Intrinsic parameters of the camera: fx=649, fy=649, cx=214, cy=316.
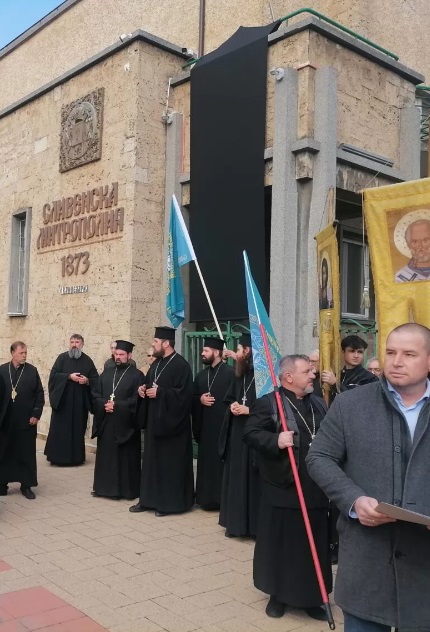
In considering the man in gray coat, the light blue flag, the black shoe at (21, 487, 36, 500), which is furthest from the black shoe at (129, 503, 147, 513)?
the man in gray coat

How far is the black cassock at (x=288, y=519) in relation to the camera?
14.6ft

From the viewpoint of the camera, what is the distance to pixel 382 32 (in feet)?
43.2

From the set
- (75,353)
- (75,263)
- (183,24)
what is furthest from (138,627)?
(183,24)

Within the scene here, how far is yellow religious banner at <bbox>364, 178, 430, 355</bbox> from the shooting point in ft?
12.5

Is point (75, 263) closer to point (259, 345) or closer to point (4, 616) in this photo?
point (259, 345)

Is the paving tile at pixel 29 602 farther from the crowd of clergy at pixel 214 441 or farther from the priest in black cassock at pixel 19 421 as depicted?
the priest in black cassock at pixel 19 421

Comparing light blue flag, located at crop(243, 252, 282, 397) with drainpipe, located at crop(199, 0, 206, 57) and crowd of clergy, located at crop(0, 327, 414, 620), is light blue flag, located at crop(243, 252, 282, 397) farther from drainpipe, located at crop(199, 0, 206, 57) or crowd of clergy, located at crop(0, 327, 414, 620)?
drainpipe, located at crop(199, 0, 206, 57)

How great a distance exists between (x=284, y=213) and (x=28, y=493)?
4.77 metres

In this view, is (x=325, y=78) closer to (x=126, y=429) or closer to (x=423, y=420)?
(x=126, y=429)

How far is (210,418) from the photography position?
7.64 metres

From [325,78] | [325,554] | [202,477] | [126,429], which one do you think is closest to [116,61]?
[325,78]

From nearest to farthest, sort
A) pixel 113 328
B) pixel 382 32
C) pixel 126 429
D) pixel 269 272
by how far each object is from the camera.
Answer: pixel 126 429, pixel 269 272, pixel 113 328, pixel 382 32

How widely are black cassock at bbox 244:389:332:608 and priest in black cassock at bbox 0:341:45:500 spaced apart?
→ 3842 mm

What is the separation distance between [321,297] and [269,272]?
→ 13.3ft
